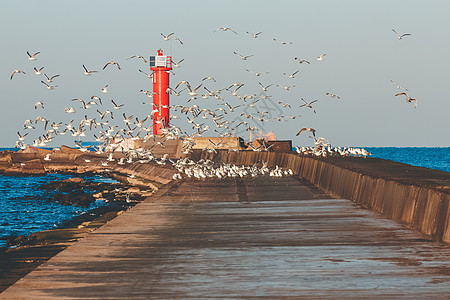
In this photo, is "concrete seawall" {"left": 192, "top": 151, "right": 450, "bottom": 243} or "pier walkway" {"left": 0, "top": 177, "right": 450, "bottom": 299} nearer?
"pier walkway" {"left": 0, "top": 177, "right": 450, "bottom": 299}

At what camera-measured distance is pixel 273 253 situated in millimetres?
10680

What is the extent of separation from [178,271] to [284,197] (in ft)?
41.6

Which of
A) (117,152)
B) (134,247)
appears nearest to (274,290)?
(134,247)

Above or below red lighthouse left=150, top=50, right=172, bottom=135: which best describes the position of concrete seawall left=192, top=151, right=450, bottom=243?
above

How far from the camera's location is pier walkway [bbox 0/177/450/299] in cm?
804

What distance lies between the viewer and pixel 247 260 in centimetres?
1006

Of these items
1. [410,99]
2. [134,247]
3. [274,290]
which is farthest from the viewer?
[410,99]

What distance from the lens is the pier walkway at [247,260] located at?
804 centimetres

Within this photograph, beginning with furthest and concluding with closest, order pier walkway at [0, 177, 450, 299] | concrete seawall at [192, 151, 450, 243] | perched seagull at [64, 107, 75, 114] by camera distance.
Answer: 1. perched seagull at [64, 107, 75, 114]
2. concrete seawall at [192, 151, 450, 243]
3. pier walkway at [0, 177, 450, 299]

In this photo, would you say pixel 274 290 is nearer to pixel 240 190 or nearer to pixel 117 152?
pixel 240 190

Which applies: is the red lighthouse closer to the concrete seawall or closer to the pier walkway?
the concrete seawall

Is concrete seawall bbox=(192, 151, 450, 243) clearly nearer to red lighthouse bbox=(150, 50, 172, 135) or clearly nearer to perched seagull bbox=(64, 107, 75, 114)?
perched seagull bbox=(64, 107, 75, 114)

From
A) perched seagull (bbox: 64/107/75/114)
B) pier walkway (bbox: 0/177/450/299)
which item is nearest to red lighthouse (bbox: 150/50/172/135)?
perched seagull (bbox: 64/107/75/114)

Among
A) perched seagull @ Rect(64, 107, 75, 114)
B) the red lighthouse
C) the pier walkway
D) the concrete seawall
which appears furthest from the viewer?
the red lighthouse
